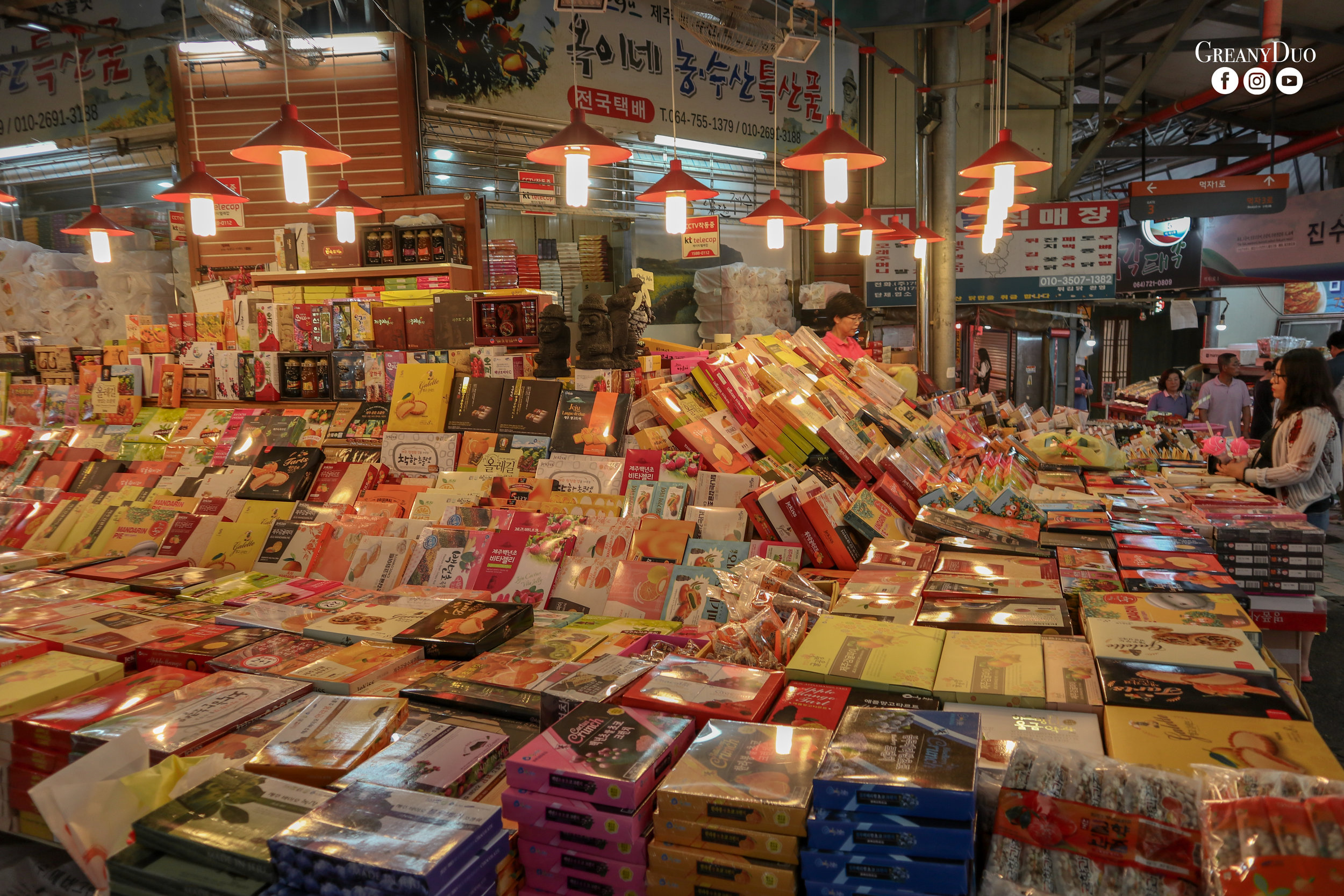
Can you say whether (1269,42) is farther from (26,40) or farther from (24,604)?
(26,40)

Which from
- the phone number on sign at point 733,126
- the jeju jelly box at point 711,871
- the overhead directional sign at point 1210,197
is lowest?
the jeju jelly box at point 711,871

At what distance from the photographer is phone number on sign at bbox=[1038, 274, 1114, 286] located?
9.42 meters

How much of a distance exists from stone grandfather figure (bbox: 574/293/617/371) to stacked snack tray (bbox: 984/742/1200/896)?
3092 millimetres

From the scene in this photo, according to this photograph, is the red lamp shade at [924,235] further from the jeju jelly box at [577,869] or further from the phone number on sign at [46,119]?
the phone number on sign at [46,119]

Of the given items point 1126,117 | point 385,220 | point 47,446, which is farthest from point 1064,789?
point 1126,117

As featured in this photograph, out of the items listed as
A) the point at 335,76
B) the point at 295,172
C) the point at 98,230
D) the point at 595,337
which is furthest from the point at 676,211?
the point at 335,76

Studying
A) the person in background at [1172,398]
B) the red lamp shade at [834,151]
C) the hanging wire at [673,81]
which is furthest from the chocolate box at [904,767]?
the person in background at [1172,398]

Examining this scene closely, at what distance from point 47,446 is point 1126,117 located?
13.1m

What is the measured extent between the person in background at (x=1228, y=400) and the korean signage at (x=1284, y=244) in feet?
11.8

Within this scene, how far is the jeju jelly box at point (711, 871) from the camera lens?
136cm

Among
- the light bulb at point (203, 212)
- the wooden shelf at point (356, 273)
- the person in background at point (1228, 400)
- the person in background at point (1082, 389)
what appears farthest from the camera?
the person in background at point (1082, 389)

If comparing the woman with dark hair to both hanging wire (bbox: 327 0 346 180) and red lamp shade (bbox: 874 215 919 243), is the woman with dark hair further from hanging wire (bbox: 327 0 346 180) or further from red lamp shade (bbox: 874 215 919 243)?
hanging wire (bbox: 327 0 346 180)

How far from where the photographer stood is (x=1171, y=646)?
2023 mm

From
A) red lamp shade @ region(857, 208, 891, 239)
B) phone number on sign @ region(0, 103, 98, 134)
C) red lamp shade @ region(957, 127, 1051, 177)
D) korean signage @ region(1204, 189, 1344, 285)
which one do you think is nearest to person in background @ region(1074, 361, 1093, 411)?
korean signage @ region(1204, 189, 1344, 285)
